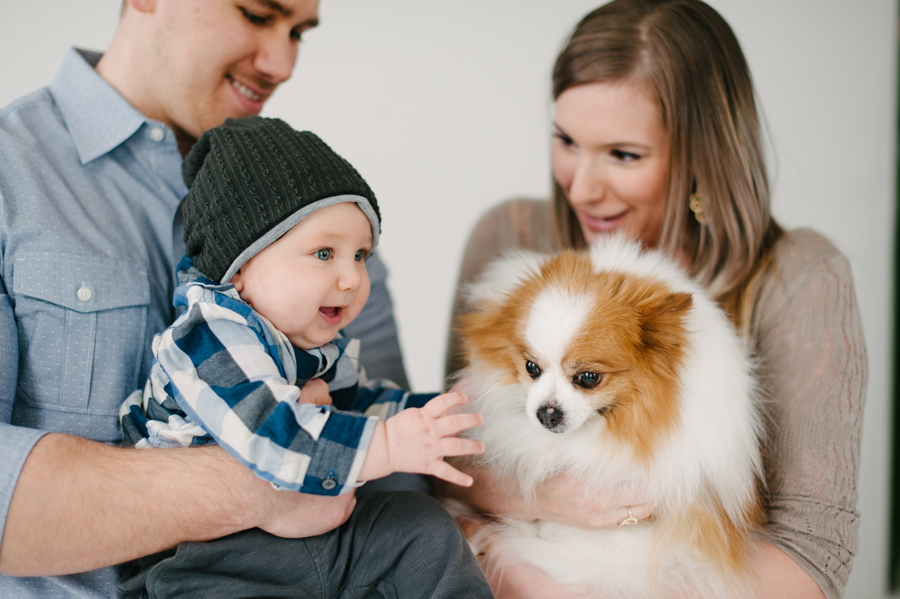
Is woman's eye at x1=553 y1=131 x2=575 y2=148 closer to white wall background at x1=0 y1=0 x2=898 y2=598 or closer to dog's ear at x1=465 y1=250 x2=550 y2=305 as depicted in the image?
dog's ear at x1=465 y1=250 x2=550 y2=305

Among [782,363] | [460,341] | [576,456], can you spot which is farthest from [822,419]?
[460,341]

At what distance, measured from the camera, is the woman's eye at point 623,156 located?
1953 millimetres

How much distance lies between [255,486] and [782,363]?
4.66ft

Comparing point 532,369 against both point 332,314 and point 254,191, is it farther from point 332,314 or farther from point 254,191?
point 254,191

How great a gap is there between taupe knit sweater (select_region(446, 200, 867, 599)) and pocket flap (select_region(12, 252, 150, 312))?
1.70 metres

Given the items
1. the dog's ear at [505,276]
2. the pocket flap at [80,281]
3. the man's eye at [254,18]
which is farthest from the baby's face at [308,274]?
the man's eye at [254,18]

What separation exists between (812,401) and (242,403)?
1.44 metres

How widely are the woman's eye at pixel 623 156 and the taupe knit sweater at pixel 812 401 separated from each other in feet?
1.72

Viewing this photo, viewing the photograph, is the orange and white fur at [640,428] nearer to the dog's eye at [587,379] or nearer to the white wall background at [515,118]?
the dog's eye at [587,379]

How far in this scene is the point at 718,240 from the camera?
75.2 inches

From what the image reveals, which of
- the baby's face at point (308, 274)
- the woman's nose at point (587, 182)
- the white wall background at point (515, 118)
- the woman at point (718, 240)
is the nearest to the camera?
the baby's face at point (308, 274)

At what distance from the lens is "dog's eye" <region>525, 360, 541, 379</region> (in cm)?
154

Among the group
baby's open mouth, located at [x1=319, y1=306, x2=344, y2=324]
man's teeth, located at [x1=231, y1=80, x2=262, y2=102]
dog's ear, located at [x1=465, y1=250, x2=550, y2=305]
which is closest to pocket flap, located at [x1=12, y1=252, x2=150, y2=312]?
baby's open mouth, located at [x1=319, y1=306, x2=344, y2=324]

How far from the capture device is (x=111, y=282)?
146cm
